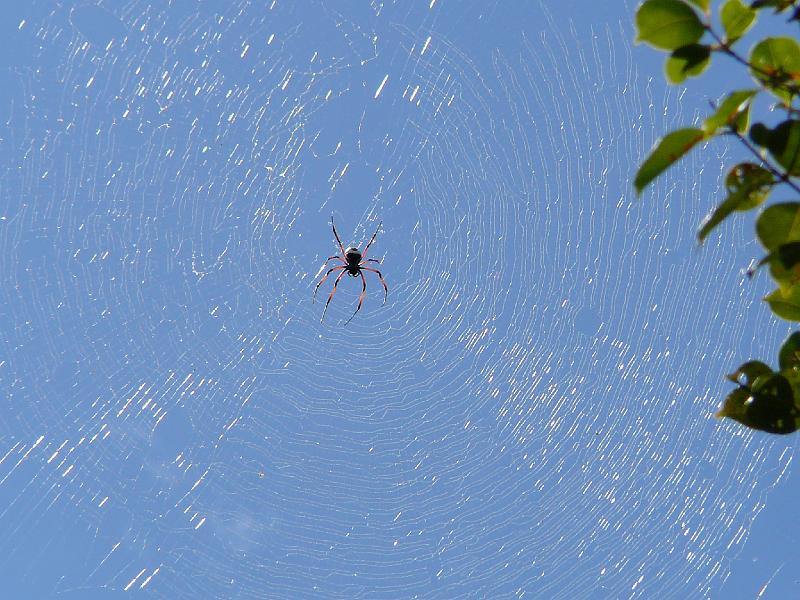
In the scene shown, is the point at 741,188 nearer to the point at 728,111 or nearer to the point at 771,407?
the point at 728,111

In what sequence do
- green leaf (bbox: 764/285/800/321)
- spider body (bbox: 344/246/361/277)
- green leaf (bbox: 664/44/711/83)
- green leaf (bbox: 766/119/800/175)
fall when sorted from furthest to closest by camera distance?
spider body (bbox: 344/246/361/277) → green leaf (bbox: 764/285/800/321) → green leaf (bbox: 664/44/711/83) → green leaf (bbox: 766/119/800/175)

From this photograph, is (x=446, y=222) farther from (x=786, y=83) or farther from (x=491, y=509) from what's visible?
(x=786, y=83)

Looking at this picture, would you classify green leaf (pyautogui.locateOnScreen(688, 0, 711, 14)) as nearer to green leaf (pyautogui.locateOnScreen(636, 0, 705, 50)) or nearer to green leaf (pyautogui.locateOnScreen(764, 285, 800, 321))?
green leaf (pyautogui.locateOnScreen(636, 0, 705, 50))

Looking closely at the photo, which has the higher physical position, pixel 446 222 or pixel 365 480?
pixel 446 222

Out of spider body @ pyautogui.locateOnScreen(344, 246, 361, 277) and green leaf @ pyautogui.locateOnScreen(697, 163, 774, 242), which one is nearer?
green leaf @ pyautogui.locateOnScreen(697, 163, 774, 242)

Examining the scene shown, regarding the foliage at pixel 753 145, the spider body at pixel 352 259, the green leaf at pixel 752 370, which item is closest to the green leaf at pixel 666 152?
the foliage at pixel 753 145

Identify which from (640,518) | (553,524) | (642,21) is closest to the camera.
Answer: (642,21)

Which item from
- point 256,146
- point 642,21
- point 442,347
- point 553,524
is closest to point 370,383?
point 442,347

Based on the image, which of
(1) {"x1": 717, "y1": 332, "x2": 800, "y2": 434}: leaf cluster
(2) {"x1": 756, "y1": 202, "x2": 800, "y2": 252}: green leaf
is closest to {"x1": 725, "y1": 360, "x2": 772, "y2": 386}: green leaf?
(1) {"x1": 717, "y1": 332, "x2": 800, "y2": 434}: leaf cluster
